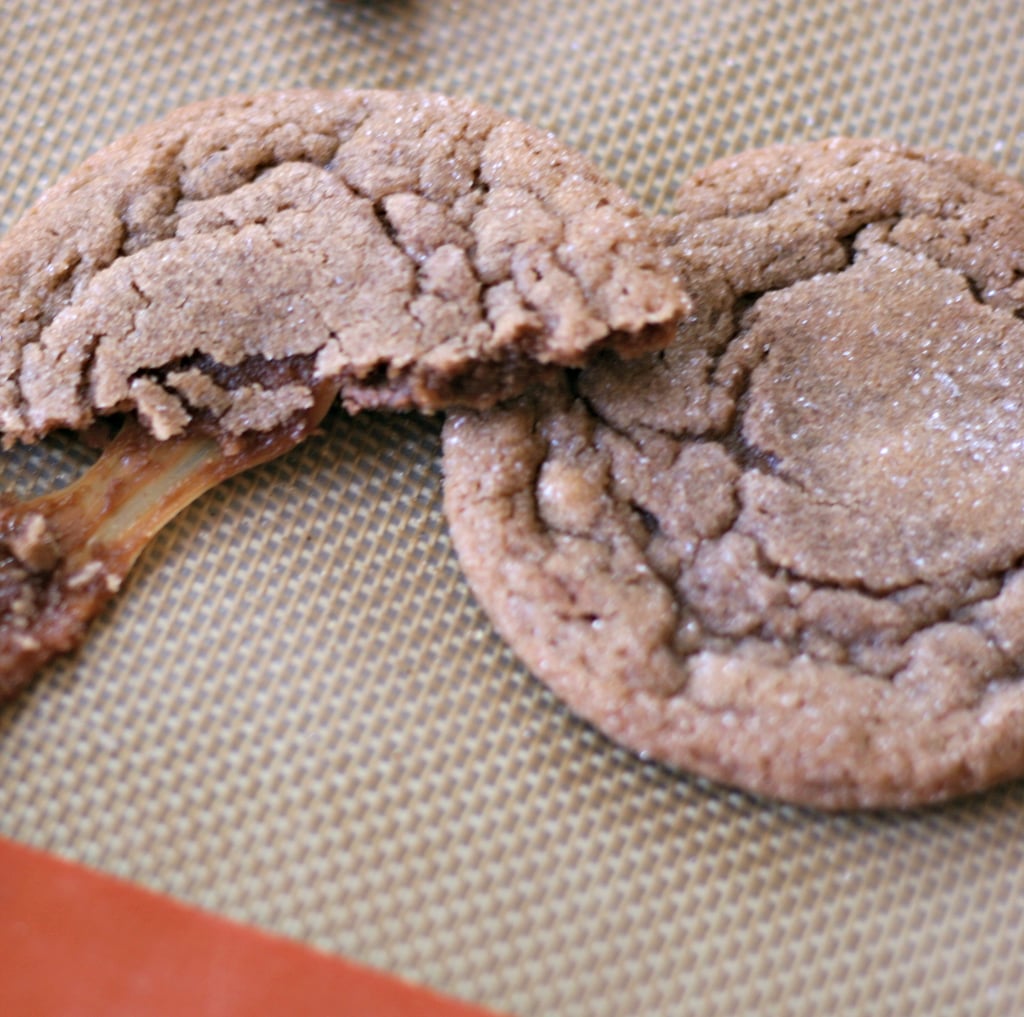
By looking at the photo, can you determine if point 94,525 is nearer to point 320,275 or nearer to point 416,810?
point 320,275

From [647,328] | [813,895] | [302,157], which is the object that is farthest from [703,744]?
[302,157]

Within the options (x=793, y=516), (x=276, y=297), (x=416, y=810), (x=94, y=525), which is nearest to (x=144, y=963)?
(x=416, y=810)

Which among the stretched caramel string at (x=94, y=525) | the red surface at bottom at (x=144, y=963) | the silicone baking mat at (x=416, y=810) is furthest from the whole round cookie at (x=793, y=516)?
the red surface at bottom at (x=144, y=963)

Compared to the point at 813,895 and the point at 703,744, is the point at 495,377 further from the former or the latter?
the point at 813,895

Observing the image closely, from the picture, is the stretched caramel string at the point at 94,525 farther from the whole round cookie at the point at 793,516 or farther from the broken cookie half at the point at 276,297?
the whole round cookie at the point at 793,516

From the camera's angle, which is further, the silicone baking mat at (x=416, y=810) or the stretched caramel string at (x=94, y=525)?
the stretched caramel string at (x=94, y=525)

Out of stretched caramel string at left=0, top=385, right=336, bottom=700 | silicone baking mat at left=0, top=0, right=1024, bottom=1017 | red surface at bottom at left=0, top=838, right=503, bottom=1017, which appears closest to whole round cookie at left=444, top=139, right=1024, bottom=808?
silicone baking mat at left=0, top=0, right=1024, bottom=1017

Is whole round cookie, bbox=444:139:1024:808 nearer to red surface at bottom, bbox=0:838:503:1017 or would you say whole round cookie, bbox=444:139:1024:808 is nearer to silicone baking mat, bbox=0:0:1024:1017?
silicone baking mat, bbox=0:0:1024:1017
